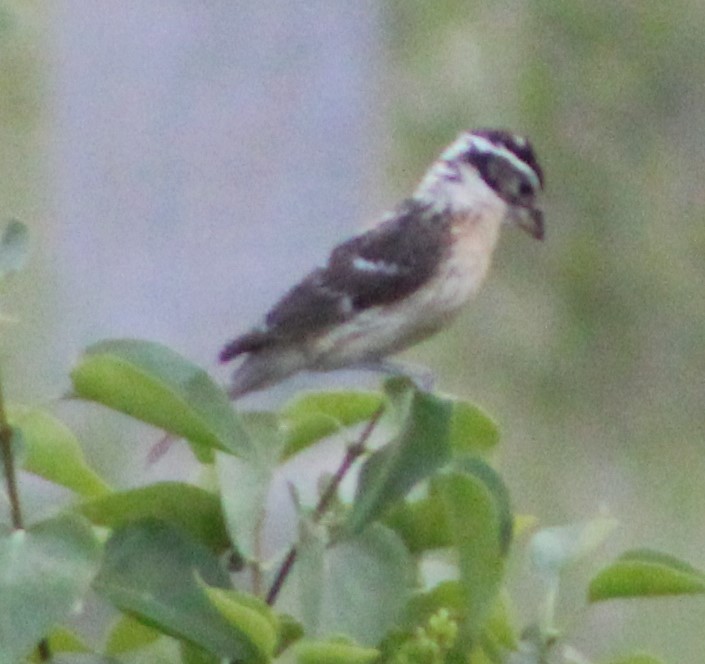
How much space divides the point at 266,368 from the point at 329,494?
17.3 inches

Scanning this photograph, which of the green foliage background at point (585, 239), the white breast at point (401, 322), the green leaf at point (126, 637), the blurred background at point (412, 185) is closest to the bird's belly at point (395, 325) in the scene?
the white breast at point (401, 322)

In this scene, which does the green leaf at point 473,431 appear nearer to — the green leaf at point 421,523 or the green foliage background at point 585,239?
the green leaf at point 421,523

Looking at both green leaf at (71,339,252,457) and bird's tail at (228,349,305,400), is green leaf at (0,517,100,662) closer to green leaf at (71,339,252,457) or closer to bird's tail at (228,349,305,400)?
green leaf at (71,339,252,457)

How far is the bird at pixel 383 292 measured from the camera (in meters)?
1.11

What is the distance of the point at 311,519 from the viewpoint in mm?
671

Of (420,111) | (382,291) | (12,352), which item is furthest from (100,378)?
(420,111)

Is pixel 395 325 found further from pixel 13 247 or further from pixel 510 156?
pixel 13 247

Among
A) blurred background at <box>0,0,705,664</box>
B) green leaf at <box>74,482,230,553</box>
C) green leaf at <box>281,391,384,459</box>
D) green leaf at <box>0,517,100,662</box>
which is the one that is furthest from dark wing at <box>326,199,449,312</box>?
blurred background at <box>0,0,705,664</box>

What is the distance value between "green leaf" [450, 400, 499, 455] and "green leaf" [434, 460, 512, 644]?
6 centimetres

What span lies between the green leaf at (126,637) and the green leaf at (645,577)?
0.67ft

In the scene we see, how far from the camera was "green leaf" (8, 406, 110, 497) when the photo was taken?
67 cm

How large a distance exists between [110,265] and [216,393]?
1.81m

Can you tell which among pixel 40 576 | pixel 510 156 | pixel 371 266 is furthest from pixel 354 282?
pixel 40 576

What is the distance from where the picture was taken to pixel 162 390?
60 cm
